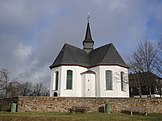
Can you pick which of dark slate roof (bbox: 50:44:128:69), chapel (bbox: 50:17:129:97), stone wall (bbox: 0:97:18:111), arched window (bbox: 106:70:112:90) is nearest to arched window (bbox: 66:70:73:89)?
chapel (bbox: 50:17:129:97)

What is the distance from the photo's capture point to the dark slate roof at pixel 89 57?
118 feet

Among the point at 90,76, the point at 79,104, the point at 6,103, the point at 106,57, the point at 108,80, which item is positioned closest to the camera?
the point at 79,104

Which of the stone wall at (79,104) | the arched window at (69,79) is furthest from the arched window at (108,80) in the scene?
the stone wall at (79,104)

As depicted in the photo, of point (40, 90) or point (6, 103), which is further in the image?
point (40, 90)

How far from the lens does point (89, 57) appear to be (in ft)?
133

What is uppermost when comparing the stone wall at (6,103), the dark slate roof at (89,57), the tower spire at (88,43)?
the tower spire at (88,43)

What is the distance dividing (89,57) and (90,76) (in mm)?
5753

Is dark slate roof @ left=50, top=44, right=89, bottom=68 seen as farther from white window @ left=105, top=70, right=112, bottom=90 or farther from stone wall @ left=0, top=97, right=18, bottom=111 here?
stone wall @ left=0, top=97, right=18, bottom=111

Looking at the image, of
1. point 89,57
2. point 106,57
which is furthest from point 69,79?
point 89,57

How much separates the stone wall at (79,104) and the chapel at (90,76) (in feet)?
28.0

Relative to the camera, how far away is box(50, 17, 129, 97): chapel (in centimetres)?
3450

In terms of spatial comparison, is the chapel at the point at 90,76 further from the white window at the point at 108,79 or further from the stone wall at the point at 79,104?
the stone wall at the point at 79,104

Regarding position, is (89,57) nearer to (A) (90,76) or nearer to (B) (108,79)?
(A) (90,76)

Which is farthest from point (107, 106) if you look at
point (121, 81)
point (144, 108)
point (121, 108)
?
point (121, 81)
